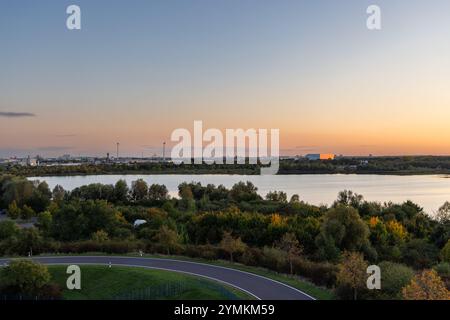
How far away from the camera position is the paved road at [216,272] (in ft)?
64.2

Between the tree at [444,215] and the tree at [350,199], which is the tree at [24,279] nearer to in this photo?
the tree at [444,215]

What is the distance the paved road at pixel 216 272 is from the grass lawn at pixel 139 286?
36.5 inches

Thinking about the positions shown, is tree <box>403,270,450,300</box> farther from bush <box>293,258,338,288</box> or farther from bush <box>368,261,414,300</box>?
bush <box>293,258,338,288</box>

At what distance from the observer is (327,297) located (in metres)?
19.3

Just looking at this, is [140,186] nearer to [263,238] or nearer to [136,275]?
[263,238]

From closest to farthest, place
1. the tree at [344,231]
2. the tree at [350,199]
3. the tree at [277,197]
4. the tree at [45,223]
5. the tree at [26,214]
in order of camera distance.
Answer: the tree at [344,231]
the tree at [45,223]
the tree at [26,214]
the tree at [350,199]
the tree at [277,197]

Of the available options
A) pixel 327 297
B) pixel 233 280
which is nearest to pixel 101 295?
pixel 233 280

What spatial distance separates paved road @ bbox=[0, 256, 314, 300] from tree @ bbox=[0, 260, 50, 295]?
526cm

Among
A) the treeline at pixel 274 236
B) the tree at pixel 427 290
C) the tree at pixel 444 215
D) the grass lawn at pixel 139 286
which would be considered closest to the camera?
the tree at pixel 427 290

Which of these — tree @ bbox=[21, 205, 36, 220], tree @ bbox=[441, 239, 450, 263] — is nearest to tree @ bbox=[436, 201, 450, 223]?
tree @ bbox=[441, 239, 450, 263]

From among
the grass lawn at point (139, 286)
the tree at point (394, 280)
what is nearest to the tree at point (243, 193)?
the grass lawn at point (139, 286)

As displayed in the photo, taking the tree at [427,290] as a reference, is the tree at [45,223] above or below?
below
